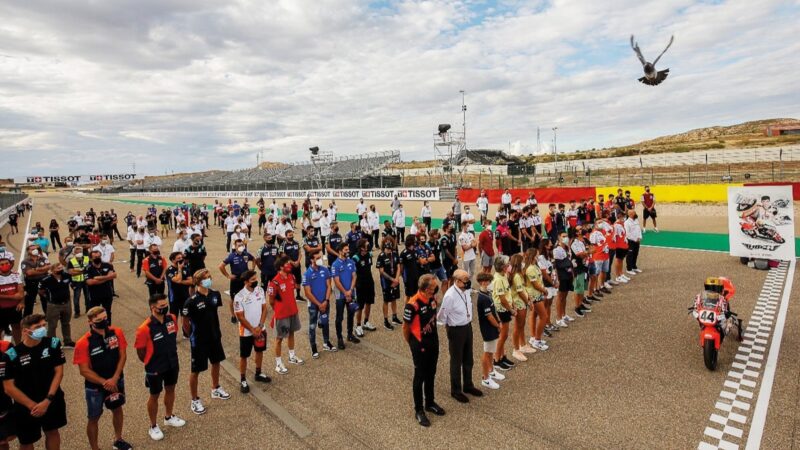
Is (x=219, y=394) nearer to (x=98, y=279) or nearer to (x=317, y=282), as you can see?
(x=317, y=282)

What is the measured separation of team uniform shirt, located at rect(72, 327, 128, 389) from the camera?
14.1 ft

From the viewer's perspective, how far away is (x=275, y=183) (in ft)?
186

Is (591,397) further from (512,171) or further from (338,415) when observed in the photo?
(512,171)

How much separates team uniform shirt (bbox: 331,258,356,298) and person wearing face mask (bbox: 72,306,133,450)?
3258 millimetres

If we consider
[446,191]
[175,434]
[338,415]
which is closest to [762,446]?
[338,415]

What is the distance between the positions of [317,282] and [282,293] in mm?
665

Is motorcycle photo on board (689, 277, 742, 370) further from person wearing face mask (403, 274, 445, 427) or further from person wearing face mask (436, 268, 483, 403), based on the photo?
person wearing face mask (403, 274, 445, 427)

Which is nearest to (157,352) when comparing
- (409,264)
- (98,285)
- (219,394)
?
(219,394)

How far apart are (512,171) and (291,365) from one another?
3670cm

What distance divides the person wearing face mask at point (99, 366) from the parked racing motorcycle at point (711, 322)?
290 inches

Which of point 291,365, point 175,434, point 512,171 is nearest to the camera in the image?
point 175,434

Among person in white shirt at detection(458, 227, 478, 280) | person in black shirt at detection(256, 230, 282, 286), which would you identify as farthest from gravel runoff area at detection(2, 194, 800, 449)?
person in white shirt at detection(458, 227, 478, 280)

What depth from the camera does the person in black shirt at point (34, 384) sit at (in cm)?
407

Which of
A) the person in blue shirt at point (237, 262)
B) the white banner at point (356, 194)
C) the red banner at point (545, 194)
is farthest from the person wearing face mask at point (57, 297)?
the red banner at point (545, 194)
